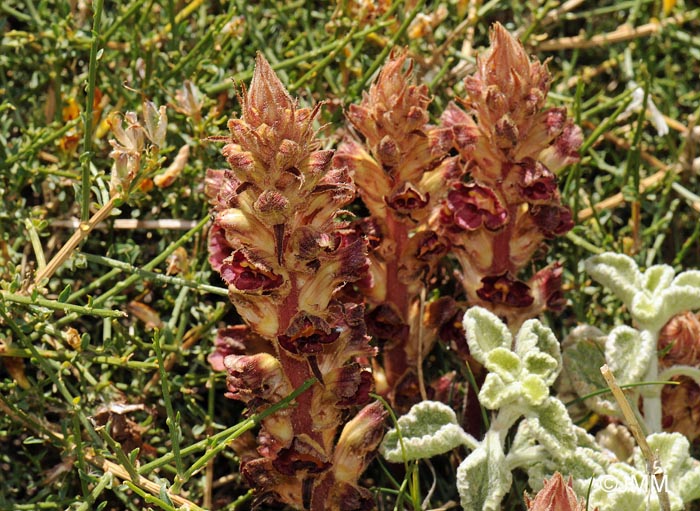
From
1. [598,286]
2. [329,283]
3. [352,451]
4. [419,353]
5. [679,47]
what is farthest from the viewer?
[679,47]

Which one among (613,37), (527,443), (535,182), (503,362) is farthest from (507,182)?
(613,37)

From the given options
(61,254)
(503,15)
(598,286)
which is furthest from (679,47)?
(61,254)

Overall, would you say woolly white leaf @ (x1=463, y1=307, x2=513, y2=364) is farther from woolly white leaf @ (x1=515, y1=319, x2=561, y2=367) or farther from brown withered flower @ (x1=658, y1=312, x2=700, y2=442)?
brown withered flower @ (x1=658, y1=312, x2=700, y2=442)

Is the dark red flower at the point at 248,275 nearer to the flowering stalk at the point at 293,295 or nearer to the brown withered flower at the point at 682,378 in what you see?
the flowering stalk at the point at 293,295

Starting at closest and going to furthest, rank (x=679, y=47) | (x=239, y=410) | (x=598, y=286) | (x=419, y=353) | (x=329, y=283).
Answer: (x=329, y=283) < (x=419, y=353) < (x=239, y=410) < (x=598, y=286) < (x=679, y=47)

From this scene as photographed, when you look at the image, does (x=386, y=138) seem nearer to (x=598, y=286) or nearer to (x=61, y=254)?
(x=61, y=254)
